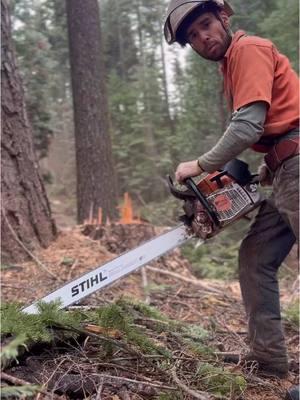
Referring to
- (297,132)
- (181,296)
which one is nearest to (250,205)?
(297,132)

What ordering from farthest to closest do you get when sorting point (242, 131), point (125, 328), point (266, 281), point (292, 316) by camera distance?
point (292, 316), point (266, 281), point (242, 131), point (125, 328)

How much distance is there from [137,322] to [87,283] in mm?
465

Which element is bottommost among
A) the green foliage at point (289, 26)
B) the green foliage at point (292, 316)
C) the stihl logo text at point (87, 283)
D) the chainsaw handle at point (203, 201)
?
the green foliage at point (292, 316)

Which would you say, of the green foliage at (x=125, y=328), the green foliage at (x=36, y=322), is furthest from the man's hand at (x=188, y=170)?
the green foliage at (x=36, y=322)

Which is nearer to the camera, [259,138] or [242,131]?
[242,131]

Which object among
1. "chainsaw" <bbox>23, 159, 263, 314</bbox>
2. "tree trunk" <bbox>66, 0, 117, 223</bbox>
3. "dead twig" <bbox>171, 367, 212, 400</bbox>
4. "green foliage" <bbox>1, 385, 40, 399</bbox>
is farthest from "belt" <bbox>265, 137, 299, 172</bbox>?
"tree trunk" <bbox>66, 0, 117, 223</bbox>

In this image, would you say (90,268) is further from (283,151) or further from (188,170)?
(283,151)

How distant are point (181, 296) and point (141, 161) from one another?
60.0 feet

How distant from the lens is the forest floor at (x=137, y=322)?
2.17 metres

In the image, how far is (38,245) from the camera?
17.5ft

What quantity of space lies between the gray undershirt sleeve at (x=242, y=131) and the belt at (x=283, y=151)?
256 mm

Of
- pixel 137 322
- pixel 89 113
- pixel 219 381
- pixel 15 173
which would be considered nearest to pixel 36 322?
pixel 219 381

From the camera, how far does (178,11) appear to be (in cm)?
293

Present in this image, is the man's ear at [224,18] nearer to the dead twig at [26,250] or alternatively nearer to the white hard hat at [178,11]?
the white hard hat at [178,11]
